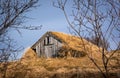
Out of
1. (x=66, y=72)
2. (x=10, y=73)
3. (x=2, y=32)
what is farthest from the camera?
(x=10, y=73)

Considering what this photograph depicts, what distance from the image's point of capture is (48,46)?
35.1 metres

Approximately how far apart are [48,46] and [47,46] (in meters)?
0.28

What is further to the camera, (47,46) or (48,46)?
A: (47,46)

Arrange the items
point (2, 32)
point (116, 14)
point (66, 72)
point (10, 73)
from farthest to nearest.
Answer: point (10, 73) < point (66, 72) < point (2, 32) < point (116, 14)

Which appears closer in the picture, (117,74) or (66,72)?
(117,74)

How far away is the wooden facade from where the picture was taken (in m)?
34.1

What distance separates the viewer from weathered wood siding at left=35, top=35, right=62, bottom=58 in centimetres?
3406

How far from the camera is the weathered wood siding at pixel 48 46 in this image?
112 feet

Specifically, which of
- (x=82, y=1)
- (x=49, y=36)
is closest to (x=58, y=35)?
(x=49, y=36)

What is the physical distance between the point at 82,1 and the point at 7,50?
4036 millimetres

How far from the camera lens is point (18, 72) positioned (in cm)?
1631

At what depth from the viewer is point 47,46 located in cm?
3534

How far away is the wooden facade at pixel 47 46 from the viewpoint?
34.1 metres

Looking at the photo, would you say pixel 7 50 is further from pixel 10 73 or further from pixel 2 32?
pixel 10 73
